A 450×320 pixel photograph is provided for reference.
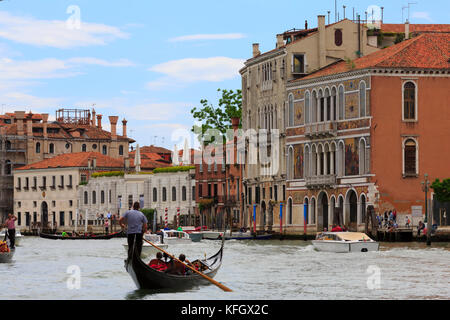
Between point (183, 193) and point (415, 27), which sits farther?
point (183, 193)

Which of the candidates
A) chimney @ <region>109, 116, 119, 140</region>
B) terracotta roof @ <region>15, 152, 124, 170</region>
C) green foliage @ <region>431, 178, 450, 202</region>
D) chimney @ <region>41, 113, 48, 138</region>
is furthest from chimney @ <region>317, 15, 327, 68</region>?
chimney @ <region>41, 113, 48, 138</region>

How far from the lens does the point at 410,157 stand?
6019cm

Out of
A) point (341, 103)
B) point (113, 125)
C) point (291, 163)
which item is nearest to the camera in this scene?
point (341, 103)

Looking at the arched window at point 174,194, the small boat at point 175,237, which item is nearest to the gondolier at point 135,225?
the small boat at point 175,237

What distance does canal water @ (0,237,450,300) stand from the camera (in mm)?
28234

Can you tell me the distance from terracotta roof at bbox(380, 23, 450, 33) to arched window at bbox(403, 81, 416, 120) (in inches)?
443

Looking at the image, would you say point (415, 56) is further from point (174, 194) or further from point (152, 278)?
point (152, 278)

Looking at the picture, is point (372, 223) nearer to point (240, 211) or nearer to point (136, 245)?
point (240, 211)

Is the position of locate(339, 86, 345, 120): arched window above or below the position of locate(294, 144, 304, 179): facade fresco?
above

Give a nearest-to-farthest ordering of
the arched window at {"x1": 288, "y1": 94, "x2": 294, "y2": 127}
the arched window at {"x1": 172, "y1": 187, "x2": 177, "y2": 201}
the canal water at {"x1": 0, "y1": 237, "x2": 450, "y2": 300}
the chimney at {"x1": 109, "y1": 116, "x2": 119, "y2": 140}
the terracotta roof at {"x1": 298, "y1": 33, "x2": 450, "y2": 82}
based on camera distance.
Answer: the canal water at {"x1": 0, "y1": 237, "x2": 450, "y2": 300}
the terracotta roof at {"x1": 298, "y1": 33, "x2": 450, "y2": 82}
the arched window at {"x1": 288, "y1": 94, "x2": 294, "y2": 127}
the arched window at {"x1": 172, "y1": 187, "x2": 177, "y2": 201}
the chimney at {"x1": 109, "y1": 116, "x2": 119, "y2": 140}

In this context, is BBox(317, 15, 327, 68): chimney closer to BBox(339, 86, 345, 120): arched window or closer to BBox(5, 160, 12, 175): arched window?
BBox(339, 86, 345, 120): arched window

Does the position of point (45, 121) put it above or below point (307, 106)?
above

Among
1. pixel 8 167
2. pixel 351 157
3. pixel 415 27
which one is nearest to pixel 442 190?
pixel 351 157

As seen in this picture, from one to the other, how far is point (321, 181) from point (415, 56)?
8.16 m
